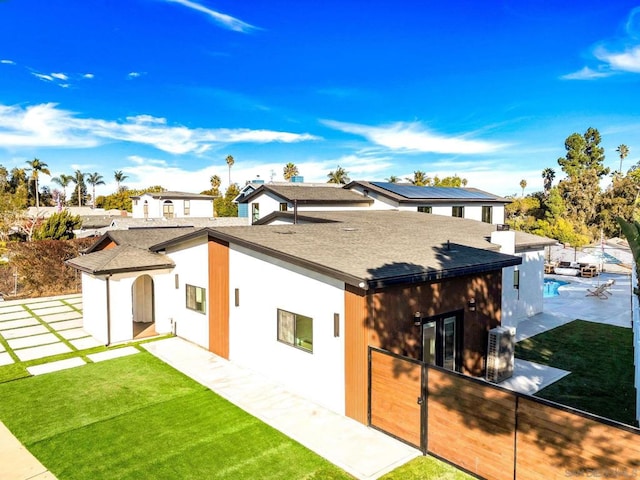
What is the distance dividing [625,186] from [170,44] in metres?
55.5

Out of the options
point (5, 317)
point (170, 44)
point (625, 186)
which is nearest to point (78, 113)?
point (170, 44)

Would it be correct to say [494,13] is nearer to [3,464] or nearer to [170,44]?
[170,44]

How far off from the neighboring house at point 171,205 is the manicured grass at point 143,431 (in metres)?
35.4

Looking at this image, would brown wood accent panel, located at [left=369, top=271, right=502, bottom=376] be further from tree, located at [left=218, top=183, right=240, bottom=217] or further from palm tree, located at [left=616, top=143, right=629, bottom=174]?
palm tree, located at [left=616, top=143, right=629, bottom=174]

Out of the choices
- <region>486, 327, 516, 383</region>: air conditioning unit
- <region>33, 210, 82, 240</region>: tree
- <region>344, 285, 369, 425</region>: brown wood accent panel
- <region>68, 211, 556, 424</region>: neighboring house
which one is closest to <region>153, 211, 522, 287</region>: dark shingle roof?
<region>68, 211, 556, 424</region>: neighboring house

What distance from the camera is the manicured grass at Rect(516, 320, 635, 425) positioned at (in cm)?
962

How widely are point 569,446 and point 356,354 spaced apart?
3965 mm

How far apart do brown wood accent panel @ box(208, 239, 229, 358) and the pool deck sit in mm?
7928

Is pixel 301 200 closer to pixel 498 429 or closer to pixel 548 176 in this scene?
pixel 498 429

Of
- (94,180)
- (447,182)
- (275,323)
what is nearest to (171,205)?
(275,323)

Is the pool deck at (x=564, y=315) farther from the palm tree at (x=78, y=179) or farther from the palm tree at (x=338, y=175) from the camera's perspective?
the palm tree at (x=78, y=179)

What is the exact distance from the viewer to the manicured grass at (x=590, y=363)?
962 cm

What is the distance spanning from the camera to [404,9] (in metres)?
22.0

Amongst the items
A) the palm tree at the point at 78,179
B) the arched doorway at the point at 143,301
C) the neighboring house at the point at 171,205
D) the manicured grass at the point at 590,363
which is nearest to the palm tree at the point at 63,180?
the palm tree at the point at 78,179
